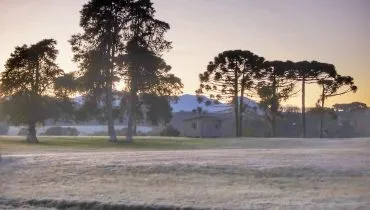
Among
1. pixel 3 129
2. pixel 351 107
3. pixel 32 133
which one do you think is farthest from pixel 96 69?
pixel 351 107

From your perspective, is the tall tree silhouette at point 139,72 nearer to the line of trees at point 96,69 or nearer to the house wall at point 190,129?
the line of trees at point 96,69

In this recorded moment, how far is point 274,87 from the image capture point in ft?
224

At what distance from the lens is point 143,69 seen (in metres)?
52.6

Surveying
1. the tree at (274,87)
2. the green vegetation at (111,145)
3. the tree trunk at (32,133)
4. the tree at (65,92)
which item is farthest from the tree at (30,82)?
the tree at (274,87)

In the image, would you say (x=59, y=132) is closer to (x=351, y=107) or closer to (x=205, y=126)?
(x=205, y=126)

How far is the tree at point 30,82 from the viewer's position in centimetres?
5028

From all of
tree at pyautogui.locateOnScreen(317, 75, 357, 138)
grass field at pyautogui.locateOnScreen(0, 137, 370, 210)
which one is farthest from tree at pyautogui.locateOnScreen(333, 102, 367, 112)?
grass field at pyautogui.locateOnScreen(0, 137, 370, 210)

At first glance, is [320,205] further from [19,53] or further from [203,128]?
[203,128]

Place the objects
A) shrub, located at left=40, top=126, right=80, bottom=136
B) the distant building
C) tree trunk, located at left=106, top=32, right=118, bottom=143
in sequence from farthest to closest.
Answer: shrub, located at left=40, top=126, right=80, bottom=136
the distant building
tree trunk, located at left=106, top=32, right=118, bottom=143

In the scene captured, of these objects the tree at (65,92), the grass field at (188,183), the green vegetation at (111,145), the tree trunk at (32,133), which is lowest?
the grass field at (188,183)

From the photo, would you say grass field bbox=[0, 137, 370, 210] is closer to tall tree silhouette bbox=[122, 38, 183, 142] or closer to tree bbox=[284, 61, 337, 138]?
tall tree silhouette bbox=[122, 38, 183, 142]

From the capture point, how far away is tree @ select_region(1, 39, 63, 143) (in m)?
50.3

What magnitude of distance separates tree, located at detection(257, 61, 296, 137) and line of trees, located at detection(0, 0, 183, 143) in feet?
55.5

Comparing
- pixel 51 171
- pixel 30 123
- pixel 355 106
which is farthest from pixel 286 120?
pixel 51 171
